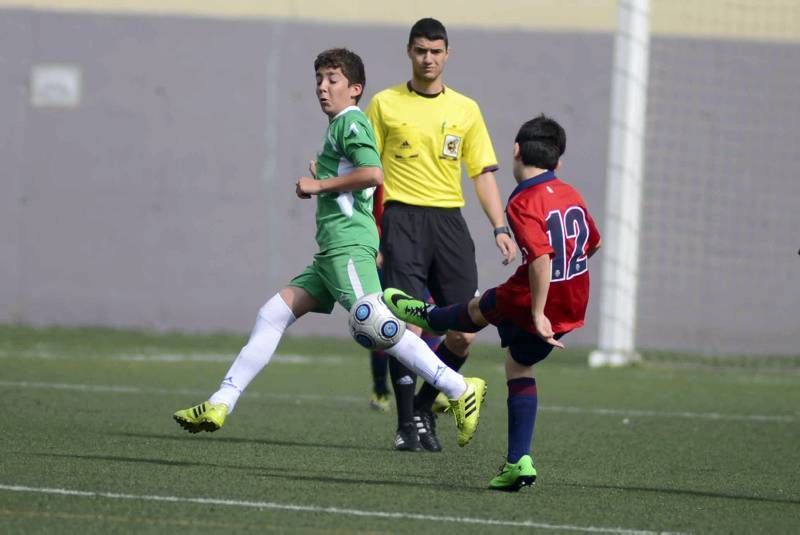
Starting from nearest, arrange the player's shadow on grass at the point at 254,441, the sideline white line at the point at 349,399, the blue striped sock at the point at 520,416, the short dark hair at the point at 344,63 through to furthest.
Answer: the blue striped sock at the point at 520,416
the short dark hair at the point at 344,63
the player's shadow on grass at the point at 254,441
the sideline white line at the point at 349,399

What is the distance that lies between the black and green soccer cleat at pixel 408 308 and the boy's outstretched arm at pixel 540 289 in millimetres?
740

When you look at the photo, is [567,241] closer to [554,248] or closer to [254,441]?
[554,248]

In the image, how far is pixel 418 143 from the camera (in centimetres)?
832

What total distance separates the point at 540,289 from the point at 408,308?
94cm

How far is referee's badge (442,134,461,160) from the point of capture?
8.37 meters

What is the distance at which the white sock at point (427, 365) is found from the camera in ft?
22.5

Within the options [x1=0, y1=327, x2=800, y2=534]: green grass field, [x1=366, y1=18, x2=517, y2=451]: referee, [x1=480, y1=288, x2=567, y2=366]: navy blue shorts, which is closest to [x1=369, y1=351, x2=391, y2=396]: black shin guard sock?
[x1=0, y1=327, x2=800, y2=534]: green grass field

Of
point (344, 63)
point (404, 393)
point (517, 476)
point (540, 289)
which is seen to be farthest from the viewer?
point (404, 393)

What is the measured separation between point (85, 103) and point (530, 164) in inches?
425

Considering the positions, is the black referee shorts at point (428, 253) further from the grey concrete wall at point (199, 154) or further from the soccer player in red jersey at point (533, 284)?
the grey concrete wall at point (199, 154)

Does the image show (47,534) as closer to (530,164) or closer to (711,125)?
(530,164)

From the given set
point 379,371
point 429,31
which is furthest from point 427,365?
point 379,371

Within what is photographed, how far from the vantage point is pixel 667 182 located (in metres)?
15.5

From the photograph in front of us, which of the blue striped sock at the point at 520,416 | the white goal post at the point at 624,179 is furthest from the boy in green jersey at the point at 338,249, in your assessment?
the white goal post at the point at 624,179
